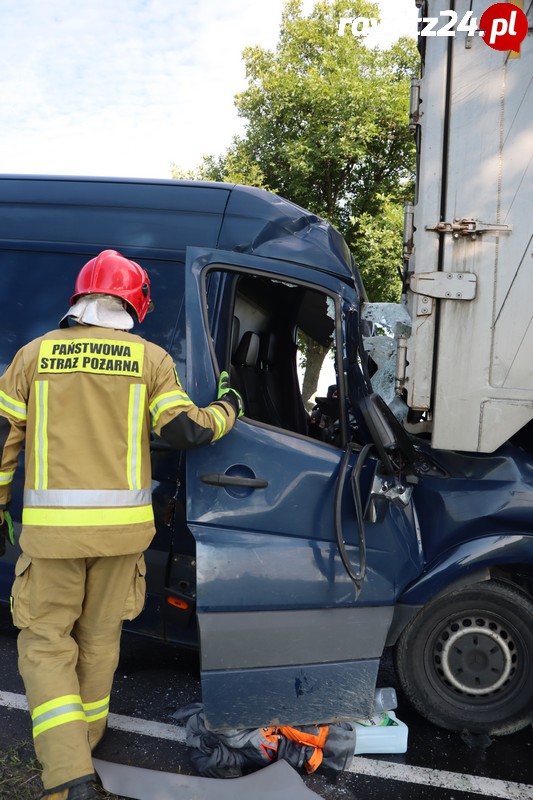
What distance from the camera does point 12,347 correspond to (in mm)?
2992

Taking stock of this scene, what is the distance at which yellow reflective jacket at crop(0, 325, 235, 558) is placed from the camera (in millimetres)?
2211

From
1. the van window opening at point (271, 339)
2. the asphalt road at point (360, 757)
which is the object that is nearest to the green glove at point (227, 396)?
the van window opening at point (271, 339)

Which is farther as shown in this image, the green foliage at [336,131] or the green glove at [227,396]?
the green foliage at [336,131]

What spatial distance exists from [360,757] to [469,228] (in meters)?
2.25

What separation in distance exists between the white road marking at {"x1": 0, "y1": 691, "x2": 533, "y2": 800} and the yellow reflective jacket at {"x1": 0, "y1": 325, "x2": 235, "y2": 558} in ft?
3.17

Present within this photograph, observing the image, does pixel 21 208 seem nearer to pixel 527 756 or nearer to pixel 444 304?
pixel 444 304

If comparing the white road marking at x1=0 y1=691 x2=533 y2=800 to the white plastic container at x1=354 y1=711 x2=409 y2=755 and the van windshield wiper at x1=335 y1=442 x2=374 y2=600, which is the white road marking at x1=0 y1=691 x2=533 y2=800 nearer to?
the white plastic container at x1=354 y1=711 x2=409 y2=755

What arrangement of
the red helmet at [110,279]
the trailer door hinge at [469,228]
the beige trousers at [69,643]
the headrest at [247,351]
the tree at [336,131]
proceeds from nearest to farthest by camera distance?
1. the beige trousers at [69,643]
2. the red helmet at [110,279]
3. the trailer door hinge at [469,228]
4. the headrest at [247,351]
5. the tree at [336,131]

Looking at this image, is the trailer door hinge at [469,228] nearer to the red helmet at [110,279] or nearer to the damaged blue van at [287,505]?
the damaged blue van at [287,505]

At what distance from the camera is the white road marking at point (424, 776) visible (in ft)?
8.00

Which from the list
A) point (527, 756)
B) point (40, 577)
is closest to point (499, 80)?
point (40, 577)

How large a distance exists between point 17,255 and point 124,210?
56cm

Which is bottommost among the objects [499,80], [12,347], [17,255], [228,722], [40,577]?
[228,722]

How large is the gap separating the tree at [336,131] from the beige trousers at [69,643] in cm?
885
